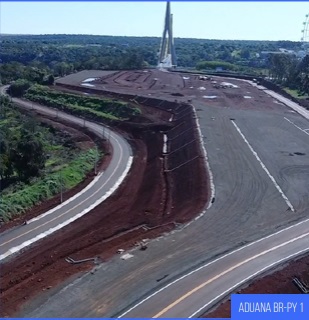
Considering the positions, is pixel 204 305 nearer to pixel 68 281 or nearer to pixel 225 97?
pixel 68 281

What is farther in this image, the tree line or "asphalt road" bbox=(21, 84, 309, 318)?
the tree line

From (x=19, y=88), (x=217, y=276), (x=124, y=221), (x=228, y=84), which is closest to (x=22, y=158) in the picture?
(x=124, y=221)

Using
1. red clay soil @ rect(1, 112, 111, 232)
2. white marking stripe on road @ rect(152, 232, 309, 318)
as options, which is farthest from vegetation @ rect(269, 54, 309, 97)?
white marking stripe on road @ rect(152, 232, 309, 318)

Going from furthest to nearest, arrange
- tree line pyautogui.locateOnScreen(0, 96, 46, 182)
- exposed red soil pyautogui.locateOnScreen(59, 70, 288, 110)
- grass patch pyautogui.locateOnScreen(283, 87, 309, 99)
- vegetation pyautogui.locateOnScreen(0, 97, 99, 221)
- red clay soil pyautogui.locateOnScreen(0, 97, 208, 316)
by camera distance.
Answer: grass patch pyautogui.locateOnScreen(283, 87, 309, 99) < exposed red soil pyautogui.locateOnScreen(59, 70, 288, 110) < tree line pyautogui.locateOnScreen(0, 96, 46, 182) < vegetation pyautogui.locateOnScreen(0, 97, 99, 221) < red clay soil pyautogui.locateOnScreen(0, 97, 208, 316)

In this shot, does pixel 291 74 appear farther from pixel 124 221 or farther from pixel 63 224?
pixel 63 224

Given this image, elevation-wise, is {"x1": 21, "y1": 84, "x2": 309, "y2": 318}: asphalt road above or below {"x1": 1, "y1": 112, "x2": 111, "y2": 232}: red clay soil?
above

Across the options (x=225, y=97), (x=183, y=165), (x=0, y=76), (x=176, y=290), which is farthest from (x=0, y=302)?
(x=0, y=76)

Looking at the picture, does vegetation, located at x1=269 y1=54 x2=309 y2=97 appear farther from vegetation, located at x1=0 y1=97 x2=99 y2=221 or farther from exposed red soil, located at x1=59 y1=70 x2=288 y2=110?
vegetation, located at x1=0 y1=97 x2=99 y2=221
